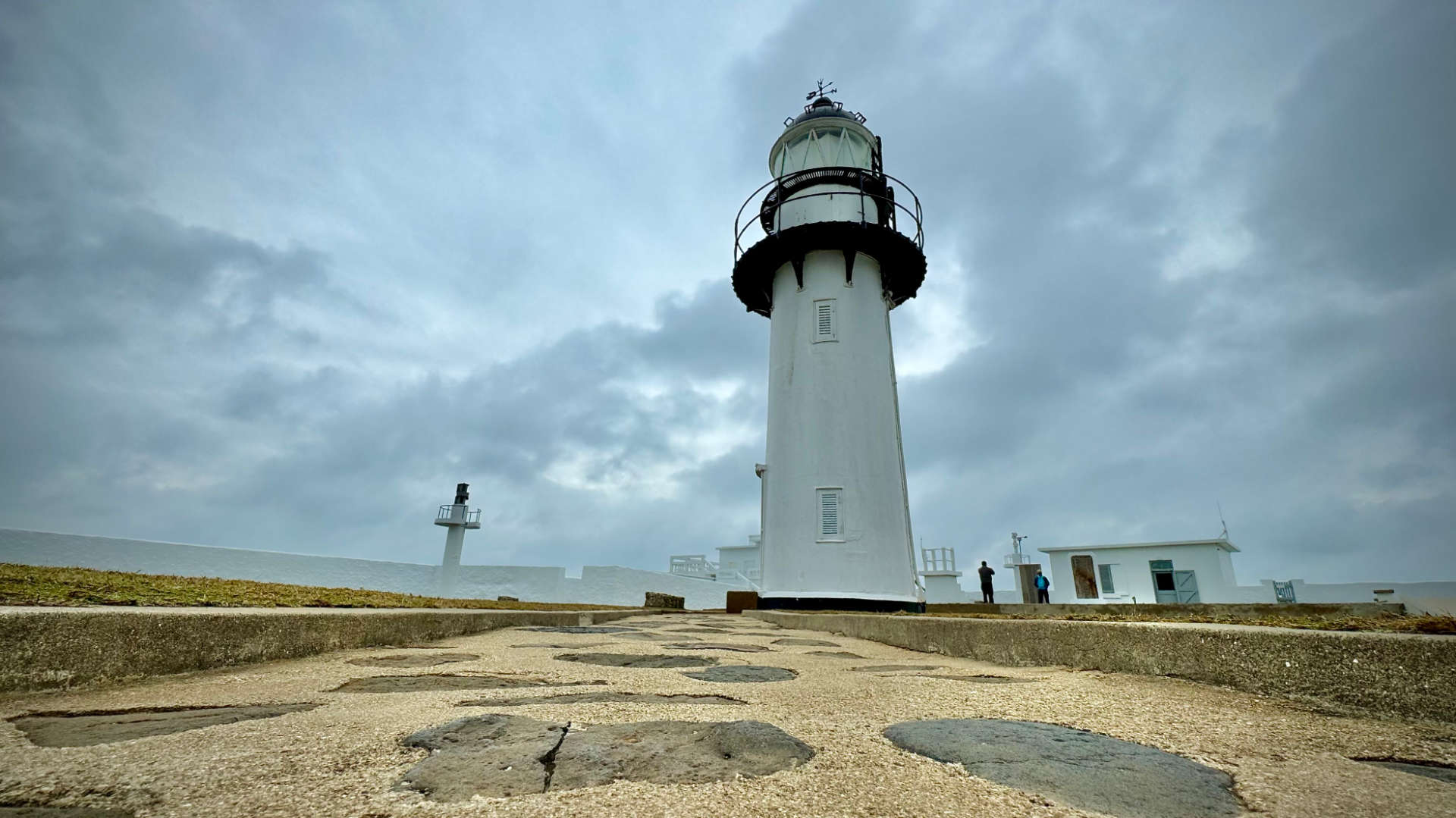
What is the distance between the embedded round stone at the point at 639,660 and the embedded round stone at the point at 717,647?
2.04 ft

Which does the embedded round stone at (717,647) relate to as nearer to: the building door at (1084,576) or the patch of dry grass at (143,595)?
the patch of dry grass at (143,595)

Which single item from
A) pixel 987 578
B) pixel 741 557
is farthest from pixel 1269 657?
pixel 741 557

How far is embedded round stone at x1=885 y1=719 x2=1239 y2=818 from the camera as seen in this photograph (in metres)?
1.18

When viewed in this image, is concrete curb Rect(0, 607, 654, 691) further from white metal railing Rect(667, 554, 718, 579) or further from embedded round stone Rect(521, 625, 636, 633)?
white metal railing Rect(667, 554, 718, 579)

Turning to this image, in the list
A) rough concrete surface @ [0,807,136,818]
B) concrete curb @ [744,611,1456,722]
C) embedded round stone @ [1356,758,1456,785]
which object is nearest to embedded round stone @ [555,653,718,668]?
concrete curb @ [744,611,1456,722]

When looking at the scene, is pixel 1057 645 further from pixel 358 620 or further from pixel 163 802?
pixel 358 620

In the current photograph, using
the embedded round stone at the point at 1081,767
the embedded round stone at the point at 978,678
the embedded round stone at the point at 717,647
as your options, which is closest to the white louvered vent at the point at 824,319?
the embedded round stone at the point at 717,647

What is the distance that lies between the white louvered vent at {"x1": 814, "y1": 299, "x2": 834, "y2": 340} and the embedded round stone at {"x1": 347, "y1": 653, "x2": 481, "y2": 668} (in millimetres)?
9828

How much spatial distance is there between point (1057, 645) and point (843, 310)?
9640 mm

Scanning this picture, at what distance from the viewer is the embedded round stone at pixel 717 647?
429 cm

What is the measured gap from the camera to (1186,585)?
18203 millimetres

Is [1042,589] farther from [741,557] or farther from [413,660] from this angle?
[413,660]

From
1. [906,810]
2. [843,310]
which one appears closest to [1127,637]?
[906,810]

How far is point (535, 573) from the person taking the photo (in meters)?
20.0
